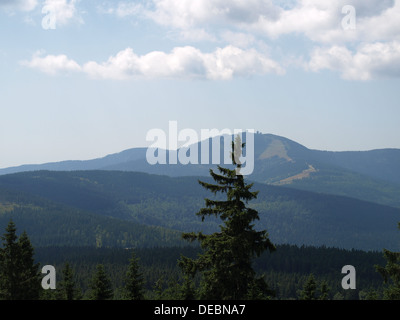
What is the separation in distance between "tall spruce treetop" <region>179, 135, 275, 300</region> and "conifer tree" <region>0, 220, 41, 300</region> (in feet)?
64.2

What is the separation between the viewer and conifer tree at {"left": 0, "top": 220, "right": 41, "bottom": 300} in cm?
4212

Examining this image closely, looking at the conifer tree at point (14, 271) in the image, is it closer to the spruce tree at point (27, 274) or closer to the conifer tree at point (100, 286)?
the spruce tree at point (27, 274)

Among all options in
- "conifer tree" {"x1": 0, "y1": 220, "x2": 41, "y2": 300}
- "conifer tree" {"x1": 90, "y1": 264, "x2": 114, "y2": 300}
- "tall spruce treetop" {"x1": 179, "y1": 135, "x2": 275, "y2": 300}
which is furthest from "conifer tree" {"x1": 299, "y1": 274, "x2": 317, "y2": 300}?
"conifer tree" {"x1": 0, "y1": 220, "x2": 41, "y2": 300}

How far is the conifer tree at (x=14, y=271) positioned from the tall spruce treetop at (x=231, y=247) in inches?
771

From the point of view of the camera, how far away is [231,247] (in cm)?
2958

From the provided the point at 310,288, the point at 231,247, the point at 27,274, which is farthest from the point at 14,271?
the point at 310,288

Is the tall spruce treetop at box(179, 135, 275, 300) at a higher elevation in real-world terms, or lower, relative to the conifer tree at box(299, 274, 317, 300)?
higher

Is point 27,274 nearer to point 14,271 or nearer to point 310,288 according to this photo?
point 14,271

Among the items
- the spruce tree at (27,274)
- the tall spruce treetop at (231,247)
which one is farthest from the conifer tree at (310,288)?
the spruce tree at (27,274)

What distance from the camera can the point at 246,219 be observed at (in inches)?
1169

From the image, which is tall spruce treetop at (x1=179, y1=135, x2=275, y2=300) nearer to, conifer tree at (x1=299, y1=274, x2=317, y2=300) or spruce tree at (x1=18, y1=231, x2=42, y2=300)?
spruce tree at (x1=18, y1=231, x2=42, y2=300)
